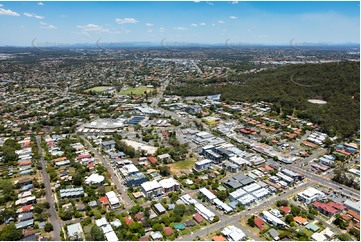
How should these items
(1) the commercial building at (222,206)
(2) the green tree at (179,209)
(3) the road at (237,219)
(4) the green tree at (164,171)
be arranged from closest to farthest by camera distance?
(3) the road at (237,219) → (2) the green tree at (179,209) → (1) the commercial building at (222,206) → (4) the green tree at (164,171)

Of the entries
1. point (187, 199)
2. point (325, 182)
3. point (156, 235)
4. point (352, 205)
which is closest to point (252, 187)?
point (187, 199)

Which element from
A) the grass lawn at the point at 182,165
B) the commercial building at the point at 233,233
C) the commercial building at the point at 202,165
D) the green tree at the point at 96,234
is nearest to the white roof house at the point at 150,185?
the grass lawn at the point at 182,165

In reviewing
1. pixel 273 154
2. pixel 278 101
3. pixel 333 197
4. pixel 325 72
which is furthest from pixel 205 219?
pixel 325 72

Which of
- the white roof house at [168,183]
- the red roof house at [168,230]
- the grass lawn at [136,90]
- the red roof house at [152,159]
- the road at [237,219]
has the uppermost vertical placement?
the grass lawn at [136,90]

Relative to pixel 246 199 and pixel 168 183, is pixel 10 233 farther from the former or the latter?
pixel 246 199

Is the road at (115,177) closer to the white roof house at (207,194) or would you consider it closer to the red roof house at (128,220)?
the red roof house at (128,220)

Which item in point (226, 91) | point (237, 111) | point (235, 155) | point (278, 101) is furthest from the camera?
point (226, 91)

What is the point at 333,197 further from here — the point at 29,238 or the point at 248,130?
the point at 29,238
